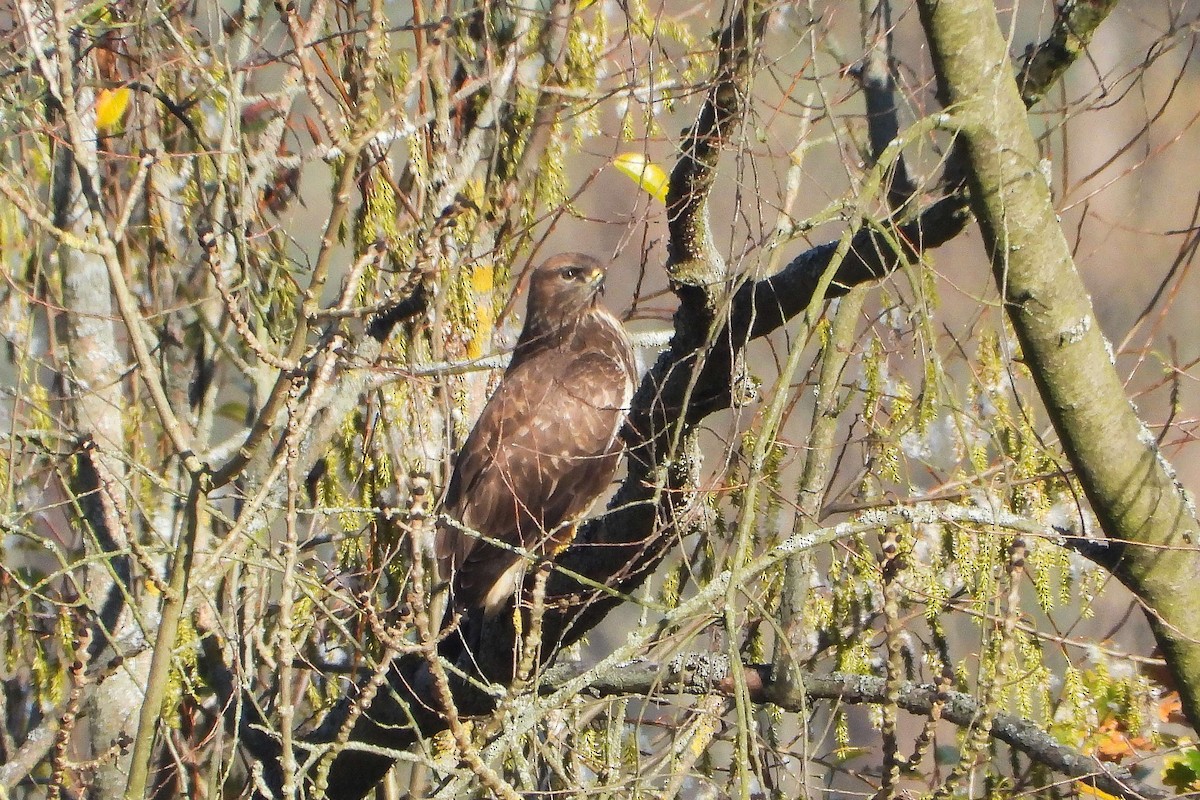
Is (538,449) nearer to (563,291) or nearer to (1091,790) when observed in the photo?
(563,291)

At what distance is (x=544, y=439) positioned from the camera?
450cm

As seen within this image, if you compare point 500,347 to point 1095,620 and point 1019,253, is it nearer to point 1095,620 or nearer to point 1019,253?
point 1019,253

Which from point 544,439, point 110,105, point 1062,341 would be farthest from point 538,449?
point 1062,341

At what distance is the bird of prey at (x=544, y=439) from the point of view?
4.21m

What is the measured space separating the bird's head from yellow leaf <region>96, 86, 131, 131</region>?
164 centimetres

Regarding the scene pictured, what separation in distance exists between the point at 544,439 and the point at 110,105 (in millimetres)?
1913

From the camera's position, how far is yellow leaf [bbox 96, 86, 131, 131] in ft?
13.8

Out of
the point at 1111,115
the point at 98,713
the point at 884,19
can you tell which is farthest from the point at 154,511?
the point at 1111,115

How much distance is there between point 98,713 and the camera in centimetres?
488

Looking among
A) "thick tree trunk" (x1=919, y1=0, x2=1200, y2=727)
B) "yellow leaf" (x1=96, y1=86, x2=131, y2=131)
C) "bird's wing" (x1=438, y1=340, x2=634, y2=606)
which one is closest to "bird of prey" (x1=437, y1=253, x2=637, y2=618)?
"bird's wing" (x1=438, y1=340, x2=634, y2=606)

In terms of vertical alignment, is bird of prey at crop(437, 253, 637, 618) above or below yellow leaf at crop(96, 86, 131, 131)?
below

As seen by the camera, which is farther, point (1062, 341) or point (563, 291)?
point (563, 291)

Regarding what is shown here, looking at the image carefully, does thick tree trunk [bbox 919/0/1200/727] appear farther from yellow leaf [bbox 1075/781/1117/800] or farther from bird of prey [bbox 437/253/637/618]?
bird of prey [bbox 437/253/637/618]

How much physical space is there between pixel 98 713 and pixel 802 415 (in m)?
3.29
